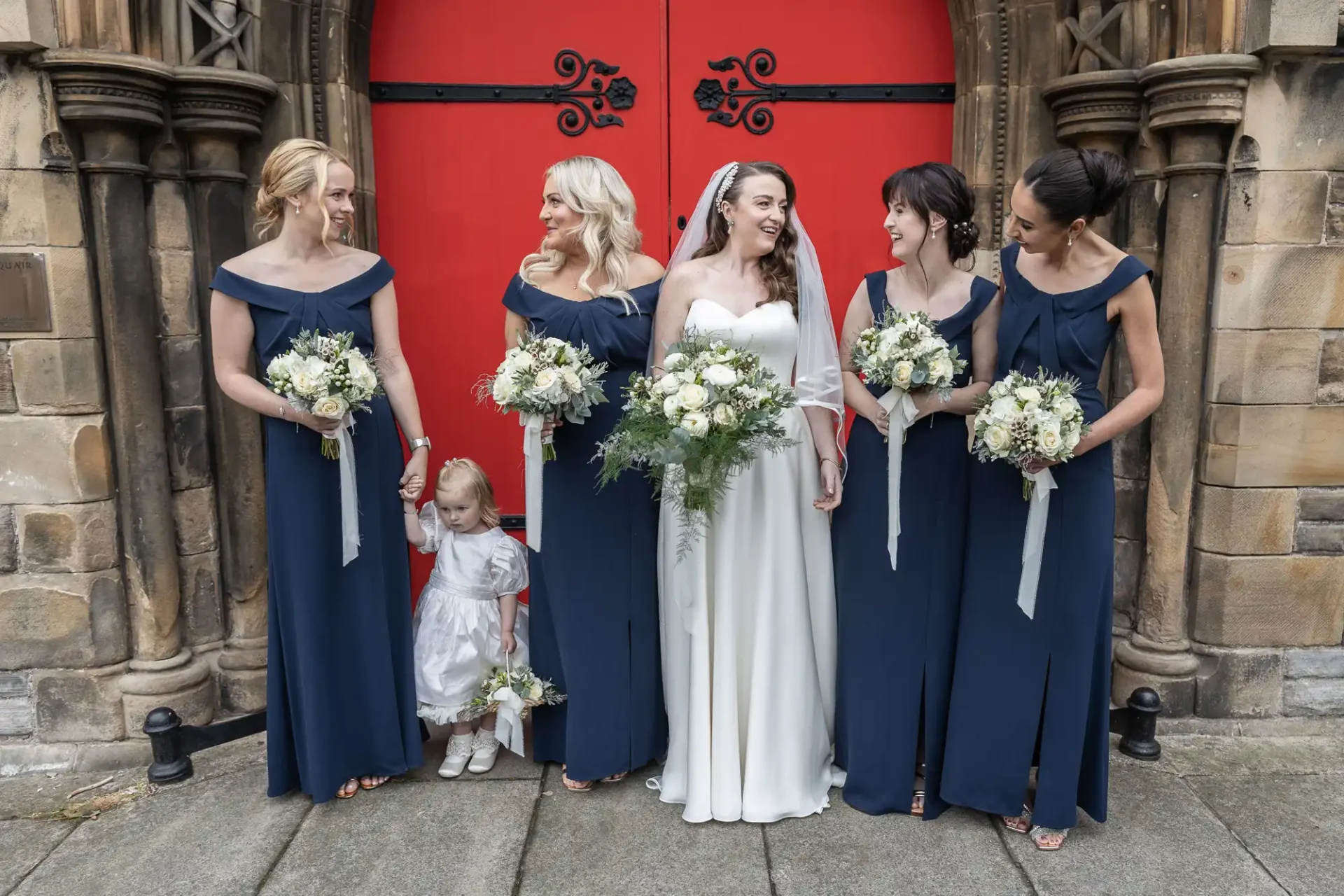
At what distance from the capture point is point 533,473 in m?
3.42

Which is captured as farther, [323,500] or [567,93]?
[567,93]

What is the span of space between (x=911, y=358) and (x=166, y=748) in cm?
315

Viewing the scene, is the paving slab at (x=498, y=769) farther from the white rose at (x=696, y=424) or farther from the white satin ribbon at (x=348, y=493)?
the white rose at (x=696, y=424)

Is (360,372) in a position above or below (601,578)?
above

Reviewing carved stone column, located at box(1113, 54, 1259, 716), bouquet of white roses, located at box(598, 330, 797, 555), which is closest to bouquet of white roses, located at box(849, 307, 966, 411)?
bouquet of white roses, located at box(598, 330, 797, 555)

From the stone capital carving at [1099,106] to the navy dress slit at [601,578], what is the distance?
6.33 feet

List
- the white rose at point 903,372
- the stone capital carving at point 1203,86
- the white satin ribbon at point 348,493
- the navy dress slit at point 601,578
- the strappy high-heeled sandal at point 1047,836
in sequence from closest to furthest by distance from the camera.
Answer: the white rose at point 903,372 → the strappy high-heeled sandal at point 1047,836 → the white satin ribbon at point 348,493 → the navy dress slit at point 601,578 → the stone capital carving at point 1203,86

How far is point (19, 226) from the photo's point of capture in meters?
3.67

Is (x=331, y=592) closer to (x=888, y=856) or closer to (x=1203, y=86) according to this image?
(x=888, y=856)

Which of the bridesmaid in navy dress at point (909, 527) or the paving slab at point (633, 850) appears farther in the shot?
the bridesmaid in navy dress at point (909, 527)

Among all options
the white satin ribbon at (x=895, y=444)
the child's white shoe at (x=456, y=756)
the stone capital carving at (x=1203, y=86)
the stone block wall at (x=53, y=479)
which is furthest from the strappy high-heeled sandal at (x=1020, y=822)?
the stone block wall at (x=53, y=479)

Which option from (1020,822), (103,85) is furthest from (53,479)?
(1020,822)

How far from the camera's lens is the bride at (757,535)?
3.32m

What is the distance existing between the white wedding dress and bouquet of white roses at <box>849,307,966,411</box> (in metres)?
0.37
